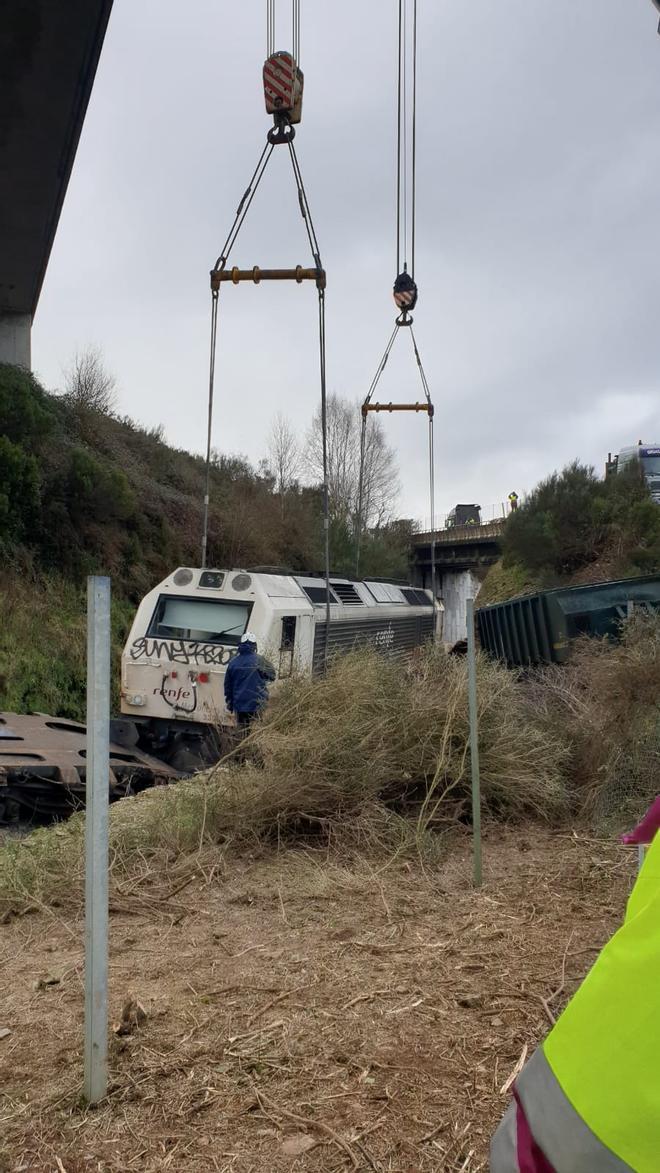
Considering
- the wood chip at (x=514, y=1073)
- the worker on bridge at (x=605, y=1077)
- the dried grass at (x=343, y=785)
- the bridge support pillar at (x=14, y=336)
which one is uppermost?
the bridge support pillar at (x=14, y=336)

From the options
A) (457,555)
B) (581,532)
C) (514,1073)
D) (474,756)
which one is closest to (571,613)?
(474,756)

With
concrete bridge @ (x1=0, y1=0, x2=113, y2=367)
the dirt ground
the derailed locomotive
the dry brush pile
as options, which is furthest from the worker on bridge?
concrete bridge @ (x1=0, y1=0, x2=113, y2=367)

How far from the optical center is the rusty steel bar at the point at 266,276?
27.3 feet

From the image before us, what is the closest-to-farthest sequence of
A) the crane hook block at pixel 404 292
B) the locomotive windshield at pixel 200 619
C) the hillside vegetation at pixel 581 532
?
the locomotive windshield at pixel 200 619 < the crane hook block at pixel 404 292 < the hillside vegetation at pixel 581 532

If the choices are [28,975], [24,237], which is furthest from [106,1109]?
[24,237]

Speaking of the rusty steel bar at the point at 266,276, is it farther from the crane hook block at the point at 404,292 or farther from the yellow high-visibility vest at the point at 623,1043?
the yellow high-visibility vest at the point at 623,1043

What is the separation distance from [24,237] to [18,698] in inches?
280

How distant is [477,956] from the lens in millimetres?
3820

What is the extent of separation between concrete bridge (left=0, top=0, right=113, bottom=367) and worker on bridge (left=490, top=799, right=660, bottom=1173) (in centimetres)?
944

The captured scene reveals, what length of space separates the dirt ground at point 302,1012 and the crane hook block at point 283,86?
609cm

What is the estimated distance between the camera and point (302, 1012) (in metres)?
3.29

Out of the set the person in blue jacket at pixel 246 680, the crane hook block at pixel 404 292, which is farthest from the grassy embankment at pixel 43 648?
the crane hook block at pixel 404 292

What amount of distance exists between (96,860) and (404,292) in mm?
10543

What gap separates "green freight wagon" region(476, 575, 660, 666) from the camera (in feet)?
34.7
